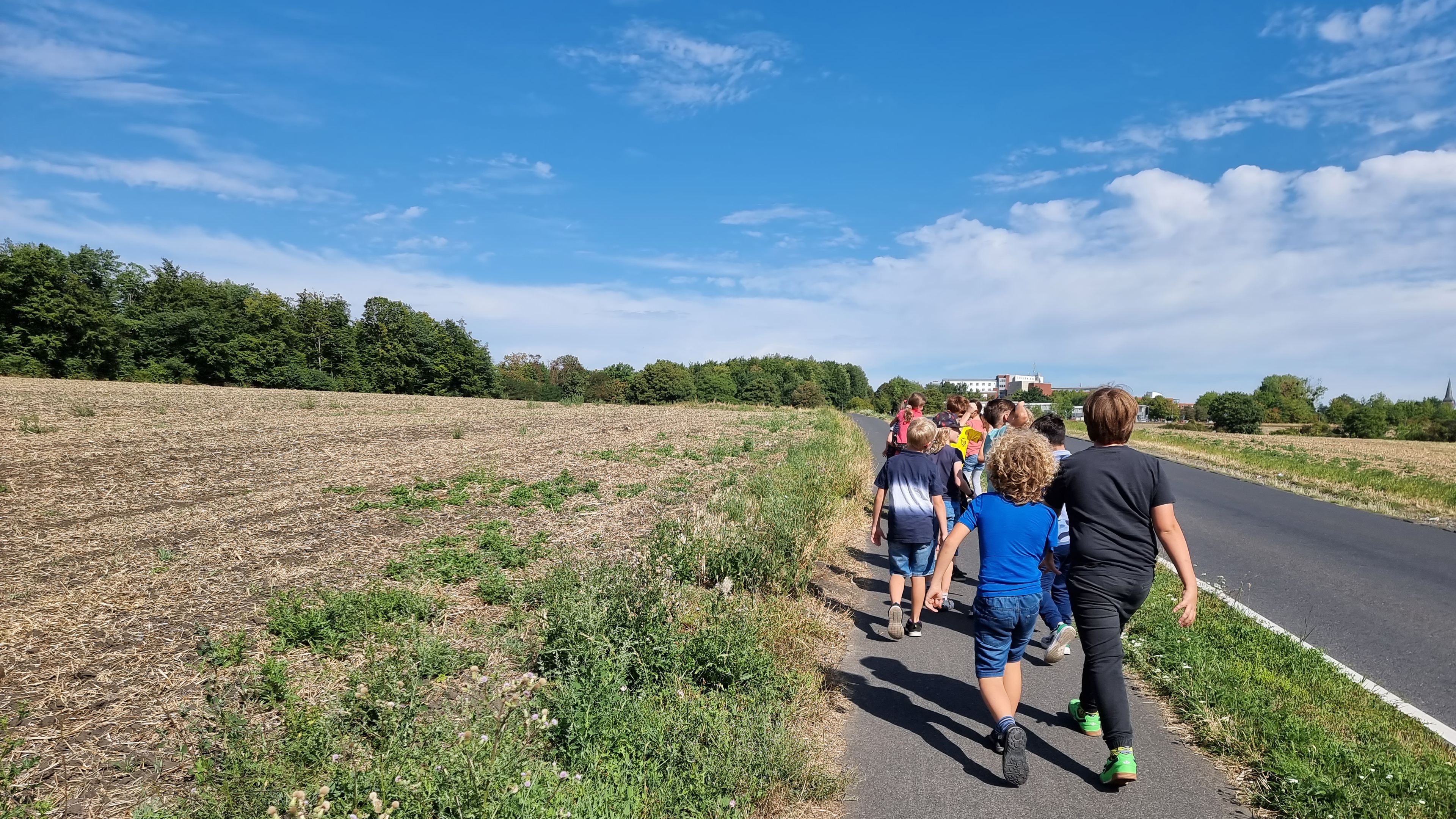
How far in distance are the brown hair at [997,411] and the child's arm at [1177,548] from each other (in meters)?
3.67

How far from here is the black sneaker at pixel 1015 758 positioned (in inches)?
139

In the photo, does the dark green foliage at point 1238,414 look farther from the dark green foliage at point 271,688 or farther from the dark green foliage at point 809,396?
the dark green foliage at point 271,688

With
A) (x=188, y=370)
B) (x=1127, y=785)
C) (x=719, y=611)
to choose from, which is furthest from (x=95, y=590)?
(x=188, y=370)

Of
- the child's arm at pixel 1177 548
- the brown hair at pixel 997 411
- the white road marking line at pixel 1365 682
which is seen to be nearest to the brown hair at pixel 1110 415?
the child's arm at pixel 1177 548

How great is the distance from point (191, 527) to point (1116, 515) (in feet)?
30.6

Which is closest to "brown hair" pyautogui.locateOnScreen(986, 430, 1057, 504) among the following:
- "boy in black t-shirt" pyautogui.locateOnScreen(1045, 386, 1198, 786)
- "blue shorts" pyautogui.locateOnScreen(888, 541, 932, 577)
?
"boy in black t-shirt" pyautogui.locateOnScreen(1045, 386, 1198, 786)

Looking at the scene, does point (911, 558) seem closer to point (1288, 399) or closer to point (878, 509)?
point (878, 509)

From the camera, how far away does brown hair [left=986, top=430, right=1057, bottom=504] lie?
3.81 metres

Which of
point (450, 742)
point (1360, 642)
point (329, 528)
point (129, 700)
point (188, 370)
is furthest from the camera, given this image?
point (188, 370)

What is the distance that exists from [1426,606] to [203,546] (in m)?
13.3

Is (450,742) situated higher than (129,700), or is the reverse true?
(450,742)

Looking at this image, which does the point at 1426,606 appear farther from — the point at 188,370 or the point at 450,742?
the point at 188,370

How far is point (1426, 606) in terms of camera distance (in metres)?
7.08

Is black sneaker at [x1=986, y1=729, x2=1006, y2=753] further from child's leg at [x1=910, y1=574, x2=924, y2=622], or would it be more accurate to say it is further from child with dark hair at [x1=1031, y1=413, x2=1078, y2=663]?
child's leg at [x1=910, y1=574, x2=924, y2=622]
